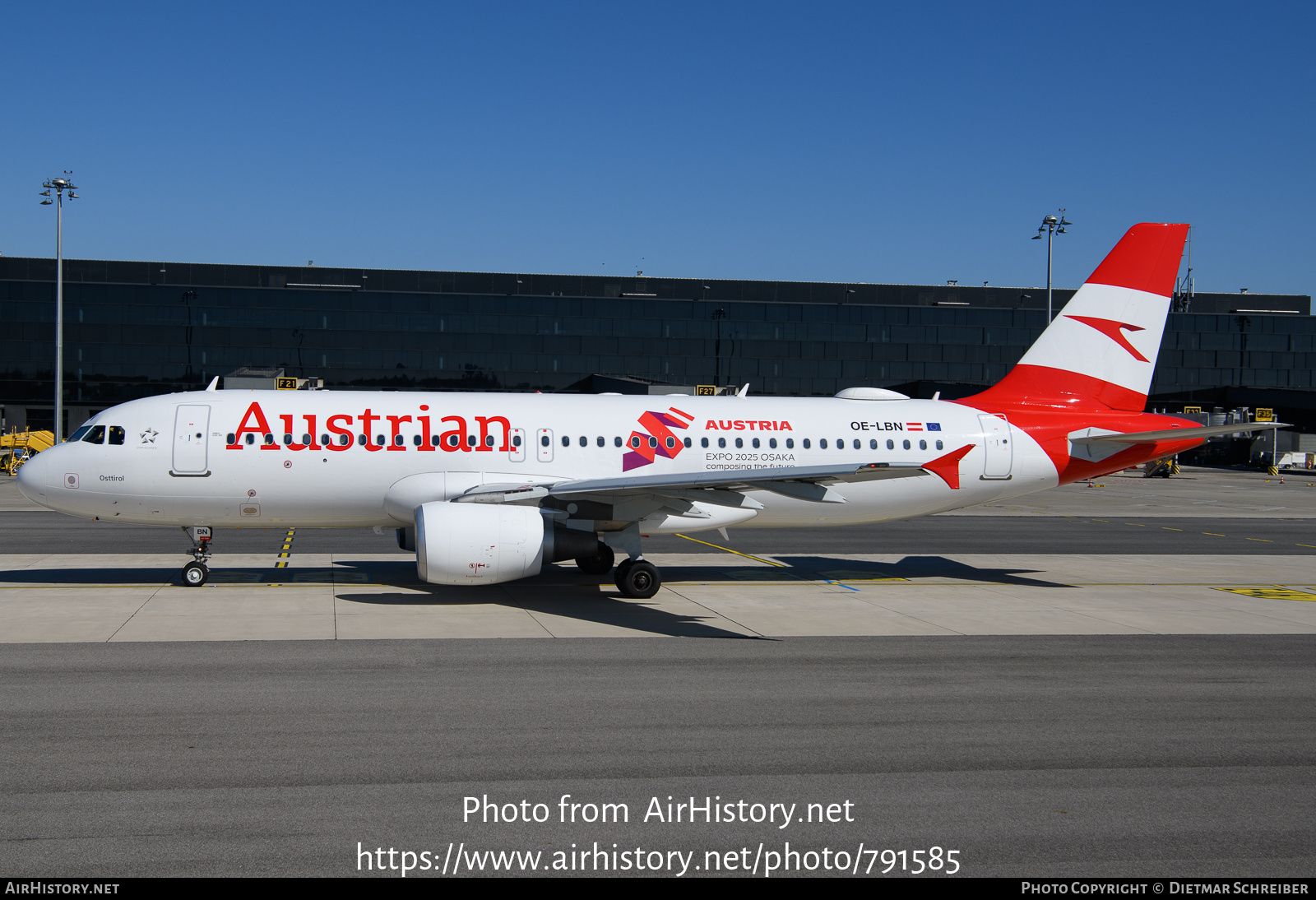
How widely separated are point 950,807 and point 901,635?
8.21 metres

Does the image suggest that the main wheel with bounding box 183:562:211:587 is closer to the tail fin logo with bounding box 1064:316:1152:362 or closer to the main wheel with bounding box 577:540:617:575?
the main wheel with bounding box 577:540:617:575

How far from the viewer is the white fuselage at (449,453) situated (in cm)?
2020

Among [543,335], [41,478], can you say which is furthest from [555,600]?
[543,335]

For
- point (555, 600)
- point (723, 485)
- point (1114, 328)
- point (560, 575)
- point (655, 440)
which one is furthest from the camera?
point (1114, 328)

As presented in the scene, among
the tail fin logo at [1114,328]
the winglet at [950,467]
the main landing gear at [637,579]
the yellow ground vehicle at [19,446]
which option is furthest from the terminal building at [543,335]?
the main landing gear at [637,579]

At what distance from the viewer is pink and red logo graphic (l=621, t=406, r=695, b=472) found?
871 inches

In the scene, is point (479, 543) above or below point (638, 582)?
above

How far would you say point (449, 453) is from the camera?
68.9ft

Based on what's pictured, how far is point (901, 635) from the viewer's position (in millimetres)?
16953

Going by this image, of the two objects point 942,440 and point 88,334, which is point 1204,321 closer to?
point 942,440

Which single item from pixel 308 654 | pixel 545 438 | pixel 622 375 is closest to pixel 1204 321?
pixel 622 375

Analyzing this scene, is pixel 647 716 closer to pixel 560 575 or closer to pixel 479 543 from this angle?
pixel 479 543

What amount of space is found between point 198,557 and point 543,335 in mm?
71031

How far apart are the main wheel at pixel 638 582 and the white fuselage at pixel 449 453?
3.48 feet
